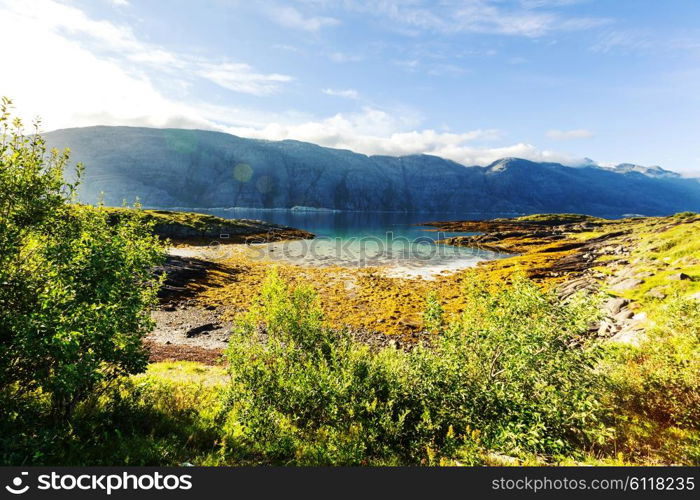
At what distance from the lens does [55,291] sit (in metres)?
7.03

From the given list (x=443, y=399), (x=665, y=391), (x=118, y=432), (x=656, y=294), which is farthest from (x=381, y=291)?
(x=118, y=432)

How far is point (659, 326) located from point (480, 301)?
7267 mm

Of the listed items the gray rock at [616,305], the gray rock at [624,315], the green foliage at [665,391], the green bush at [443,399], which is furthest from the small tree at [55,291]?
the gray rock at [616,305]

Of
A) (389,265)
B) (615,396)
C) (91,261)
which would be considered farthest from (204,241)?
(615,396)

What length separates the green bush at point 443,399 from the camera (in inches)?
364

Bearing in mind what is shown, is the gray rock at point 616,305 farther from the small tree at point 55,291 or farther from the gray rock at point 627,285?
the small tree at point 55,291

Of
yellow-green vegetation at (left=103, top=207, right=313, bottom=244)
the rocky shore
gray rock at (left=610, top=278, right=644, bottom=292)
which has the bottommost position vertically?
the rocky shore

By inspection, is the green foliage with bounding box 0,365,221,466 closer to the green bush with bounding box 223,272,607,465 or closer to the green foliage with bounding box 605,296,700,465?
the green bush with bounding box 223,272,607,465

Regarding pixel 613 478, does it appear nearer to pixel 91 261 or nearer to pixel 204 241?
pixel 91 261

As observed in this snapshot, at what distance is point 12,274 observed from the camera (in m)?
7.76

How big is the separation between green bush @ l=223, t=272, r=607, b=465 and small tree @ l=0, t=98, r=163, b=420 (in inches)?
173

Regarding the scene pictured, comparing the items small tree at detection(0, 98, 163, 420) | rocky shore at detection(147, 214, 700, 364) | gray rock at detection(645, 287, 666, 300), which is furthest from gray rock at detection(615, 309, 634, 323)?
small tree at detection(0, 98, 163, 420)

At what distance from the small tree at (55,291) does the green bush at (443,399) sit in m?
4.40

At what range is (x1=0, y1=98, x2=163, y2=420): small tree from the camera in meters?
7.05
